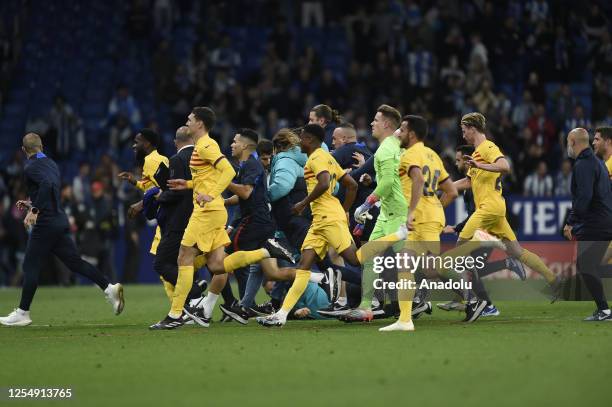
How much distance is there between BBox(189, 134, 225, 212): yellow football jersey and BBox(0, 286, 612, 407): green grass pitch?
1405mm

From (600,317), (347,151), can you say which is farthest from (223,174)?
(600,317)

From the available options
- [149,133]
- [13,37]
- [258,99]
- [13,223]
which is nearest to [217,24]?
[258,99]

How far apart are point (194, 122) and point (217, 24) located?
17755 mm

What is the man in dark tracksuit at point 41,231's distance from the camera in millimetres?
14743

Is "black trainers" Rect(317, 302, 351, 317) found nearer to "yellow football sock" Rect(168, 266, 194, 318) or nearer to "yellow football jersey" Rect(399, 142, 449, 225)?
→ "yellow football jersey" Rect(399, 142, 449, 225)

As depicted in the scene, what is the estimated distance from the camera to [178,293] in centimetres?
1342

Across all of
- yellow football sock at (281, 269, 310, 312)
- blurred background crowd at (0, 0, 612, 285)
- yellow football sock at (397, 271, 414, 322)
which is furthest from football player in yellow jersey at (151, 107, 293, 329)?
blurred background crowd at (0, 0, 612, 285)

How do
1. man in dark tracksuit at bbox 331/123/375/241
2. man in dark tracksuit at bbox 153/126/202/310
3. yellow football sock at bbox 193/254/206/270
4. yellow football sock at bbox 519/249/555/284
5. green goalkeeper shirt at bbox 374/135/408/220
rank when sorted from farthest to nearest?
yellow football sock at bbox 519/249/555/284
man in dark tracksuit at bbox 331/123/375/241
yellow football sock at bbox 193/254/206/270
man in dark tracksuit at bbox 153/126/202/310
green goalkeeper shirt at bbox 374/135/408/220

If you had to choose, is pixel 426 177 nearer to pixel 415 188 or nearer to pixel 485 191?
pixel 415 188

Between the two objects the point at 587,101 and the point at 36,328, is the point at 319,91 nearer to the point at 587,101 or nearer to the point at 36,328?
the point at 587,101

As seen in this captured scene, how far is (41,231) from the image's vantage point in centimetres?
1483
